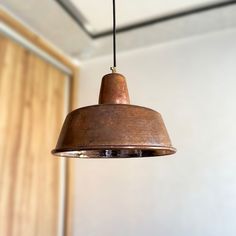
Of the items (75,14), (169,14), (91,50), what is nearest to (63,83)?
(91,50)

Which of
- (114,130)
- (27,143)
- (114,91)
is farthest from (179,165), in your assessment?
(114,130)

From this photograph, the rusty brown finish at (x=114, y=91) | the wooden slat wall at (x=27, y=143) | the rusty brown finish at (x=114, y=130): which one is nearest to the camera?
the rusty brown finish at (x=114, y=130)

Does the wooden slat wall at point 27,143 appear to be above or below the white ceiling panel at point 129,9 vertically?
below

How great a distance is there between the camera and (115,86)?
0.87 metres

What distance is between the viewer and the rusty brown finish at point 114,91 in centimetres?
85

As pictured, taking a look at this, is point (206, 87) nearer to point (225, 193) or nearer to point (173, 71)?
point (173, 71)

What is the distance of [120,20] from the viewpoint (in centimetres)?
190

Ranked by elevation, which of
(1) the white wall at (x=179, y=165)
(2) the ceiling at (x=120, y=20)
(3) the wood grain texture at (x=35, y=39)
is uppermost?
(2) the ceiling at (x=120, y=20)

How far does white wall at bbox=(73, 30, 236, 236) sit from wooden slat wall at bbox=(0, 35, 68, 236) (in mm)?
267

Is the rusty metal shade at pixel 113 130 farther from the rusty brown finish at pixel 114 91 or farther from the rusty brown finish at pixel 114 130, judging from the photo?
the rusty brown finish at pixel 114 91

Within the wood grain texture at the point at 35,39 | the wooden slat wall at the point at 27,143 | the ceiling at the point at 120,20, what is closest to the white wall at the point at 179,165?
the ceiling at the point at 120,20

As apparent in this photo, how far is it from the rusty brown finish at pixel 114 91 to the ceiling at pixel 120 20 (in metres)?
0.97

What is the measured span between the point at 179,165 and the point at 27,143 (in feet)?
3.15

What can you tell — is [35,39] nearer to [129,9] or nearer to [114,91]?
[129,9]
